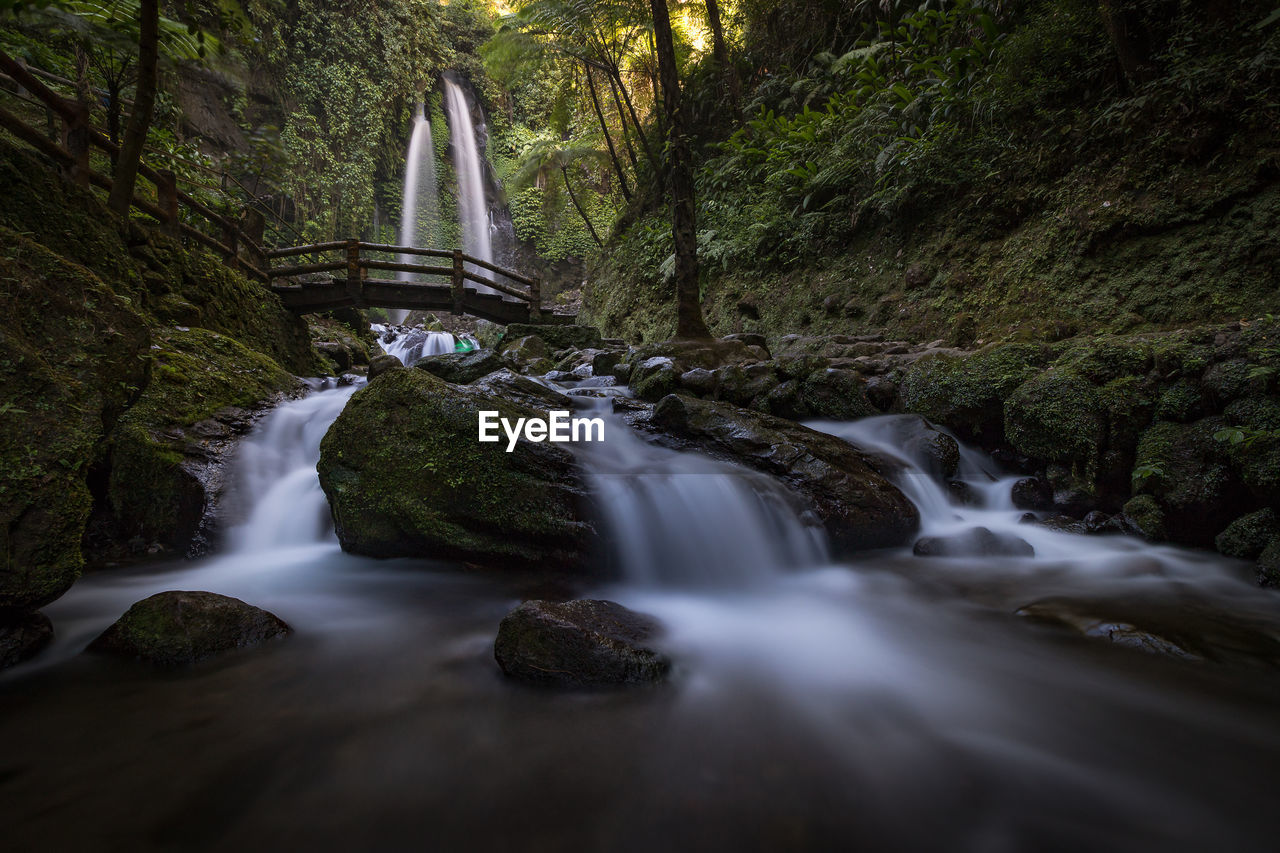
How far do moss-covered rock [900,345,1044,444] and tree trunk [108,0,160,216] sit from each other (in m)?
8.30

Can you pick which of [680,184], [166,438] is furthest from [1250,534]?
[166,438]

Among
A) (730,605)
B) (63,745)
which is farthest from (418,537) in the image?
(730,605)

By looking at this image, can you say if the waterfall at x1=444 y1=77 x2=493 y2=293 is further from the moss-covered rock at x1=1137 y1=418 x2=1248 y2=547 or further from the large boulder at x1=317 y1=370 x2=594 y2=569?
the moss-covered rock at x1=1137 y1=418 x2=1248 y2=547

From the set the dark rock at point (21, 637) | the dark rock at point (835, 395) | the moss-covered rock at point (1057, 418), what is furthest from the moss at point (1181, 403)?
the dark rock at point (21, 637)

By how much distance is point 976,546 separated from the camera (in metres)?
3.89

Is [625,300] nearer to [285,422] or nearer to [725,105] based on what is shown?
[725,105]

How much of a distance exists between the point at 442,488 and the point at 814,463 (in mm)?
2849

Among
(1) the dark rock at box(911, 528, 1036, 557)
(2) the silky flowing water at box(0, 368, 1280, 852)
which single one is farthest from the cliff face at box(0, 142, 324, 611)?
(1) the dark rock at box(911, 528, 1036, 557)

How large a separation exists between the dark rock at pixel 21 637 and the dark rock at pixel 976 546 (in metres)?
4.98

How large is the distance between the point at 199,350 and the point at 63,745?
16.2 feet

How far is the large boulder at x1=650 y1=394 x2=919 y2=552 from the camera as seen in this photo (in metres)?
4.05

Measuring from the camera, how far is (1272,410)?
10.9ft

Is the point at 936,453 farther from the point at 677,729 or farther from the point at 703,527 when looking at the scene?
the point at 677,729

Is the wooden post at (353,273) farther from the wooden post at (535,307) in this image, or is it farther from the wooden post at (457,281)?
the wooden post at (535,307)
